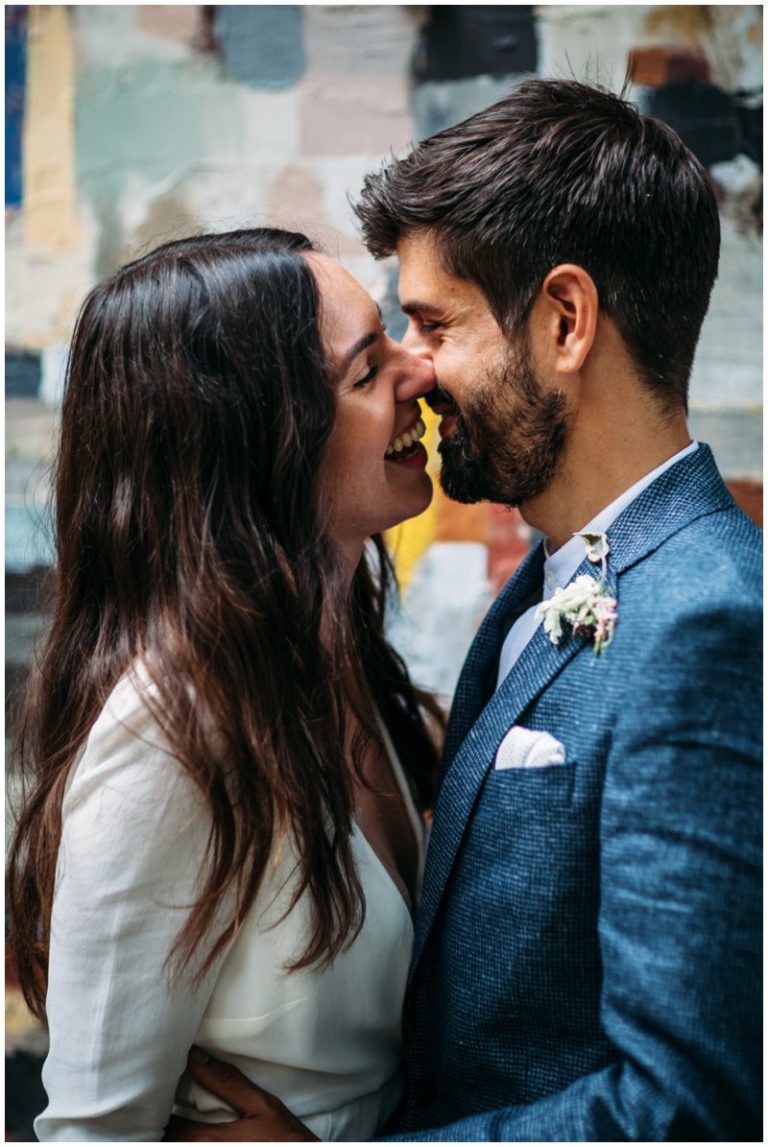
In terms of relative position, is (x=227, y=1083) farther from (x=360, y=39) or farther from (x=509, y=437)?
(x=360, y=39)

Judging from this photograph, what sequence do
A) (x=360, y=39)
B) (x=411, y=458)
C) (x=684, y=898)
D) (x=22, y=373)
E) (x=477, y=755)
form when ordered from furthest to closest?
(x=22, y=373), (x=360, y=39), (x=411, y=458), (x=477, y=755), (x=684, y=898)

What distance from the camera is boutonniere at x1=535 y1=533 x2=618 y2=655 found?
1.43 metres

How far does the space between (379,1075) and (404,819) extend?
44 cm

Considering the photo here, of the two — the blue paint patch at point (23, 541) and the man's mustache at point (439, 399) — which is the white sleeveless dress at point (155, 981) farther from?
the blue paint patch at point (23, 541)

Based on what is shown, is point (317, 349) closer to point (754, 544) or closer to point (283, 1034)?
point (754, 544)

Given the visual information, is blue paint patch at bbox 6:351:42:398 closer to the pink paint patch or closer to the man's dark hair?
the pink paint patch

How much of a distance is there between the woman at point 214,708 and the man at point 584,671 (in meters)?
0.13

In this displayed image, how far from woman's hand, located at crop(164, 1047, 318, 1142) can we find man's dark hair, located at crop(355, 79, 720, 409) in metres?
1.23

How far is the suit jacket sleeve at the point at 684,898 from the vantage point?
1.21 m

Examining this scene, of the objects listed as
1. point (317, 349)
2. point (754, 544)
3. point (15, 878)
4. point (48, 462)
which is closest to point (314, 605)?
point (317, 349)

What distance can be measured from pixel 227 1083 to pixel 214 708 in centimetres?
58

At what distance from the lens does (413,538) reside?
2.51 meters

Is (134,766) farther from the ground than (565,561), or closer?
closer

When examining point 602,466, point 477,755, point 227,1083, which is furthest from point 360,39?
point 227,1083
